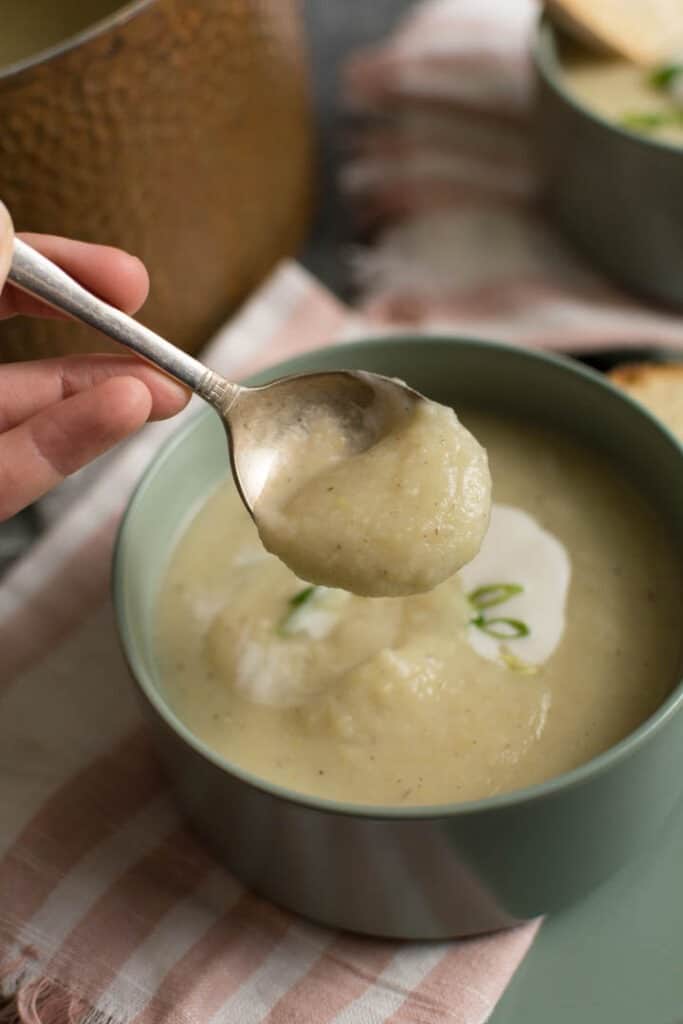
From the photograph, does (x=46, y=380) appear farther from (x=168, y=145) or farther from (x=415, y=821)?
(x=415, y=821)

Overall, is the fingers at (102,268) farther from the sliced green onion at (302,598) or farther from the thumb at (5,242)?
the sliced green onion at (302,598)

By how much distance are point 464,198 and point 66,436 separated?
135 centimetres

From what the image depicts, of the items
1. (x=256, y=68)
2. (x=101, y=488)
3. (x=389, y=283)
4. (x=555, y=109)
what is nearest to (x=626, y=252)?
(x=555, y=109)

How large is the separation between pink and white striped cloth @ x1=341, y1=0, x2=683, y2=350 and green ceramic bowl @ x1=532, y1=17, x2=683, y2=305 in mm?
41

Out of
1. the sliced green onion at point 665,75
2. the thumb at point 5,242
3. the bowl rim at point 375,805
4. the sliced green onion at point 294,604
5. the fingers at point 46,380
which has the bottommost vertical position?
the sliced green onion at point 294,604

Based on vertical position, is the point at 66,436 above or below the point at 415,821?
above

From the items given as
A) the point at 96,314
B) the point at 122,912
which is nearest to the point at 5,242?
the point at 96,314

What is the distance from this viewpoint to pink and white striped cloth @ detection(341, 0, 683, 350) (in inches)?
86.9

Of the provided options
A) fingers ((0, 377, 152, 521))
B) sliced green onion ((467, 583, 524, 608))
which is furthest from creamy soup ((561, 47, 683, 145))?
fingers ((0, 377, 152, 521))

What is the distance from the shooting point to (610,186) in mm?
2121

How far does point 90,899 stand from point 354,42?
2055mm

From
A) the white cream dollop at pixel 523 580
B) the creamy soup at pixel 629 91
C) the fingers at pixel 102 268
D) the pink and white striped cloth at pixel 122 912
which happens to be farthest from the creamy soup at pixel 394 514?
the creamy soup at pixel 629 91

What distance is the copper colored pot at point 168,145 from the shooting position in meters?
1.62

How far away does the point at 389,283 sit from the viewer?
2.30 metres
